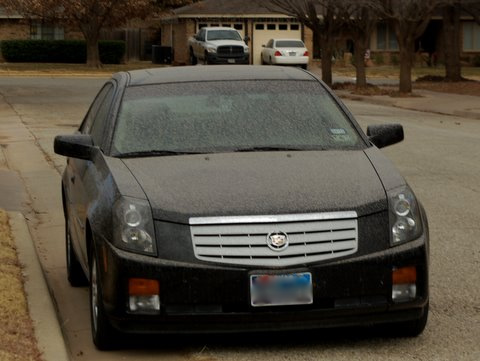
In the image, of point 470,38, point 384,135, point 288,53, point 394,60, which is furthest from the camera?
point 470,38

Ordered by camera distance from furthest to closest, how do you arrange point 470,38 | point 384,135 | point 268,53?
point 470,38 < point 268,53 < point 384,135

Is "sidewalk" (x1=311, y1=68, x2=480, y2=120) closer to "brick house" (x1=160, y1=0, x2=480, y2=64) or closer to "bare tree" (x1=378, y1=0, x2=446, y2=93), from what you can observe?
"bare tree" (x1=378, y1=0, x2=446, y2=93)

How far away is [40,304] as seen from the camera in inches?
276

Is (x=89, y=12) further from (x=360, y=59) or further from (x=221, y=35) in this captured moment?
(x=360, y=59)

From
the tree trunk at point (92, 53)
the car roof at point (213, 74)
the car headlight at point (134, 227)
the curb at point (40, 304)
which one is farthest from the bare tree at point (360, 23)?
the car headlight at point (134, 227)

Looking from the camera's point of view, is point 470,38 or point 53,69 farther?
point 470,38

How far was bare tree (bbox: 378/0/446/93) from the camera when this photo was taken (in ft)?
105

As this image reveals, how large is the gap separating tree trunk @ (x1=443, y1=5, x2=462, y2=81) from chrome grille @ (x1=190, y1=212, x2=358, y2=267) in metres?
36.2

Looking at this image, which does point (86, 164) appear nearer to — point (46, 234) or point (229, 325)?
point (229, 325)

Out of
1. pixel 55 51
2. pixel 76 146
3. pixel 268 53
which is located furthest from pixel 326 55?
pixel 76 146

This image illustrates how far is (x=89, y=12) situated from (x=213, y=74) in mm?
45280

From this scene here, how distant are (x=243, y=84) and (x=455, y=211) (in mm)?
4502

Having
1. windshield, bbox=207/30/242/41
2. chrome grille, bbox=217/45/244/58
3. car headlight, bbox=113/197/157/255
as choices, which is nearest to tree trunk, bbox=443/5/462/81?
chrome grille, bbox=217/45/244/58

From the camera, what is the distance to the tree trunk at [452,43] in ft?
135
